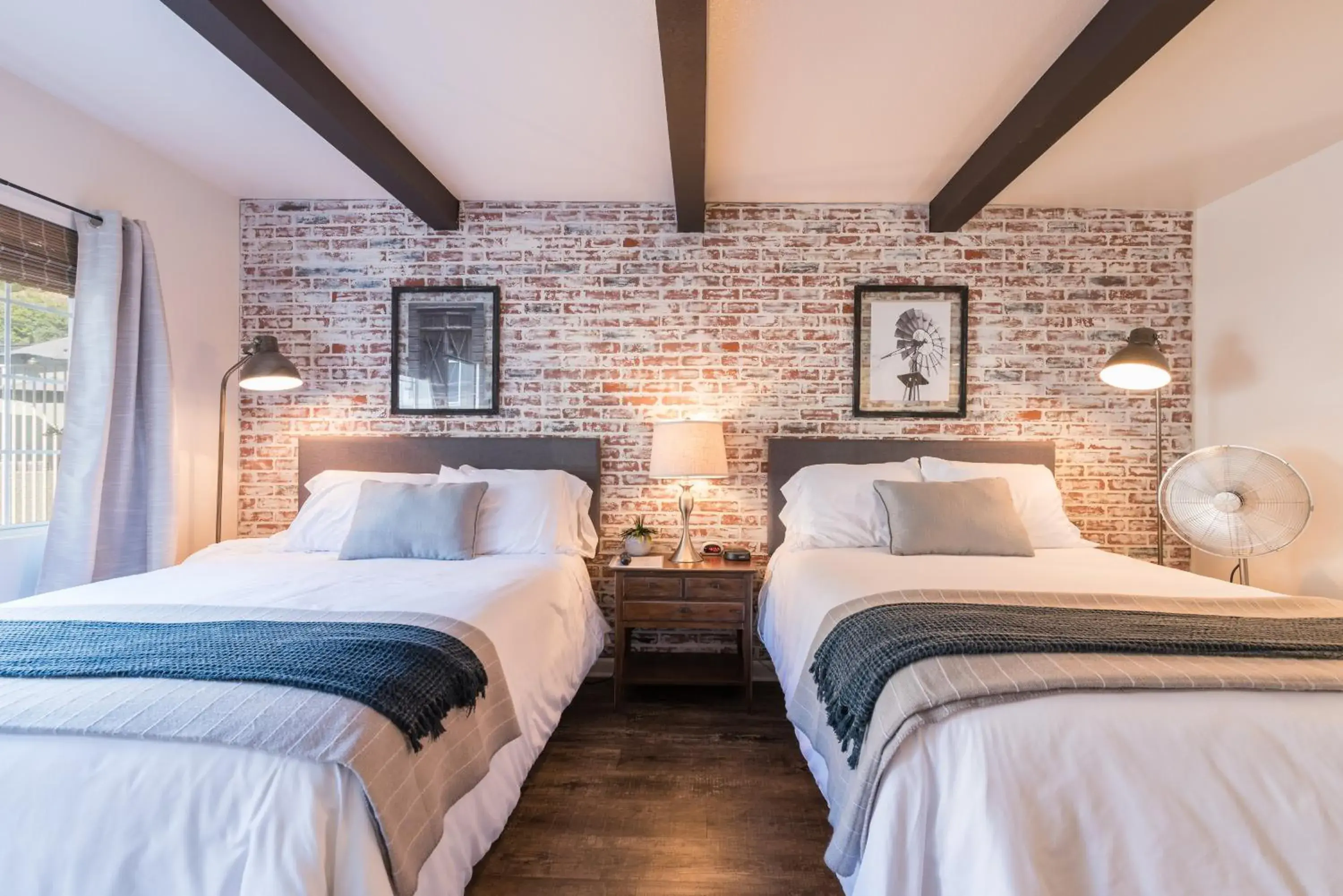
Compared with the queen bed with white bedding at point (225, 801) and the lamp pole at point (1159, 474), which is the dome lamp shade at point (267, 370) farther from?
the lamp pole at point (1159, 474)

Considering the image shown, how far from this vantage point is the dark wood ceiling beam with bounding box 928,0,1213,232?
1733mm

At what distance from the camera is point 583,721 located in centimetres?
275

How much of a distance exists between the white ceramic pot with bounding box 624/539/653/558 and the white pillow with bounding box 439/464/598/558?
162 mm

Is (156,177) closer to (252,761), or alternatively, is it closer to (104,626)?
(104,626)

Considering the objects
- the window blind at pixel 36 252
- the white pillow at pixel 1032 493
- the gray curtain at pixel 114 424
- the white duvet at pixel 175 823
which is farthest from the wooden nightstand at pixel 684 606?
the window blind at pixel 36 252

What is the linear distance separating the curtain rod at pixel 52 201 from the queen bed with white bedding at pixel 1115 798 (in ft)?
10.6

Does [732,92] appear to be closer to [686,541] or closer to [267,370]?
[686,541]

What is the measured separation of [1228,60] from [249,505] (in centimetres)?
452

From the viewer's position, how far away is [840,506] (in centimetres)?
294

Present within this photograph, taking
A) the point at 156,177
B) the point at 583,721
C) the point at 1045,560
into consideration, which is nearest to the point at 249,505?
the point at 156,177

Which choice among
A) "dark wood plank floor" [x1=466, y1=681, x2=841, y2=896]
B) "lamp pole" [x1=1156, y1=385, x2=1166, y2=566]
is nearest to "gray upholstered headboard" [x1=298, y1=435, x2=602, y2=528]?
"dark wood plank floor" [x1=466, y1=681, x2=841, y2=896]

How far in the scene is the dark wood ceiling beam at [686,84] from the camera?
172 cm

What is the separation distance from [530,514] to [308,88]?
5.76 feet

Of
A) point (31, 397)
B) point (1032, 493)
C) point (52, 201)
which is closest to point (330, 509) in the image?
point (31, 397)
